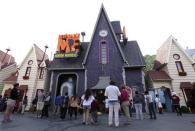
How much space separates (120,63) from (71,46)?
6.81 metres

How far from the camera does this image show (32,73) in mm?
25141

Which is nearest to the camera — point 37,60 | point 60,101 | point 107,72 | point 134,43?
point 60,101

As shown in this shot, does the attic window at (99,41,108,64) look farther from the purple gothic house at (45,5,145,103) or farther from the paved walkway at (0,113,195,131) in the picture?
the paved walkway at (0,113,195,131)

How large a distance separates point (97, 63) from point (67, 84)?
14.9ft

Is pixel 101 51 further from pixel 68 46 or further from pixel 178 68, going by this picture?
pixel 178 68

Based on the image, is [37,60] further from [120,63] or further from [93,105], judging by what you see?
[93,105]

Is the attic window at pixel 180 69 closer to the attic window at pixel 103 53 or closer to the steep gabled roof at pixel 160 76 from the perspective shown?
the steep gabled roof at pixel 160 76

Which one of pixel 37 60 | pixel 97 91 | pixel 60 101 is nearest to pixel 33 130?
pixel 60 101

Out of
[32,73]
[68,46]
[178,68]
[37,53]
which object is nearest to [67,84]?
[68,46]

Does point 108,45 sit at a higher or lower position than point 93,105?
higher

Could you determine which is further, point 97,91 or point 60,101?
point 97,91

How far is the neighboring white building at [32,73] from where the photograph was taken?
2413cm

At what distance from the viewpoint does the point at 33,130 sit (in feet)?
23.7

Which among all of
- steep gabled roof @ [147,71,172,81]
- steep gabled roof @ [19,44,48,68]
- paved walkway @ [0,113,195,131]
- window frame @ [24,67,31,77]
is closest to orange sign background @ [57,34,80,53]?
steep gabled roof @ [19,44,48,68]
